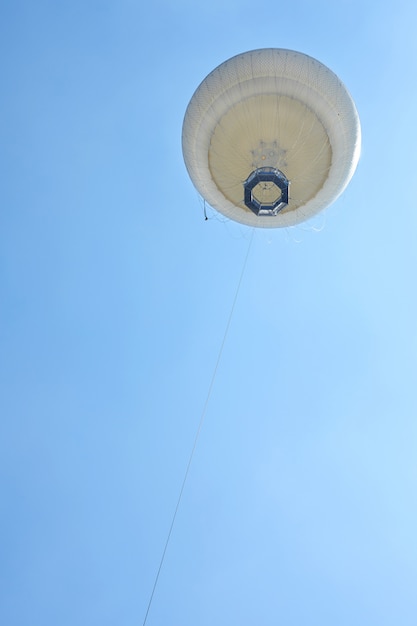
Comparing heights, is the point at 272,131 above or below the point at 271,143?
above

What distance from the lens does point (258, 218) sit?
19516 millimetres

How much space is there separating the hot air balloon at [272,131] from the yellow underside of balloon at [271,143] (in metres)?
0.03

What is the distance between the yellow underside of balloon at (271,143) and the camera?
16375 millimetres

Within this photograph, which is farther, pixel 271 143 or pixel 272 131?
pixel 271 143

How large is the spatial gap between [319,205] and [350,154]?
2.38 metres

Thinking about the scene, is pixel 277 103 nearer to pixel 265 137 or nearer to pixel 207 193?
pixel 265 137

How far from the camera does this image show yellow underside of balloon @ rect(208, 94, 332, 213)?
53.7ft

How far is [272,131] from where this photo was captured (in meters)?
16.6

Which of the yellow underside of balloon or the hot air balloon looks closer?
the hot air balloon

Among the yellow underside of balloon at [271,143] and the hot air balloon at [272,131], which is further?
the yellow underside of balloon at [271,143]

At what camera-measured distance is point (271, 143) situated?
16.8 m

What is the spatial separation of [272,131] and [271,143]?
0.41m

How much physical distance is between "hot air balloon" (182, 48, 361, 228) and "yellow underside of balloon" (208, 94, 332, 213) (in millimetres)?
33

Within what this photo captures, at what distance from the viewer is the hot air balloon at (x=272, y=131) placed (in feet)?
53.1
